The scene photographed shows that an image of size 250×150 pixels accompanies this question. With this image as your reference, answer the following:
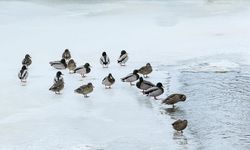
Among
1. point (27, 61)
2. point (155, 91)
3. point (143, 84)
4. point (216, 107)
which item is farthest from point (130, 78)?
point (27, 61)

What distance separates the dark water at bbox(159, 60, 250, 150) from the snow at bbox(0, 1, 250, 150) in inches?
10.5

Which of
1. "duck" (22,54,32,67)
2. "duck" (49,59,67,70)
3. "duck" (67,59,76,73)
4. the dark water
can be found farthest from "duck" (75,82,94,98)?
"duck" (22,54,32,67)

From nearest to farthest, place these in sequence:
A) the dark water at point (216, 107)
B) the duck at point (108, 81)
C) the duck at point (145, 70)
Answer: the dark water at point (216, 107)
the duck at point (108, 81)
the duck at point (145, 70)

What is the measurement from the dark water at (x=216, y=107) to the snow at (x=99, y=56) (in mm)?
266

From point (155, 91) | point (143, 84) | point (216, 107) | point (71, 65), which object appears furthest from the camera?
point (71, 65)

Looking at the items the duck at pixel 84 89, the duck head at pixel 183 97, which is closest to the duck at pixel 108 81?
the duck at pixel 84 89

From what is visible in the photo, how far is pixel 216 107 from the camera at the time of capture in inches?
433

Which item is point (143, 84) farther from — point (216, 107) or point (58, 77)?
point (58, 77)

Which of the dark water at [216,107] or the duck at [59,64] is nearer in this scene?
the dark water at [216,107]

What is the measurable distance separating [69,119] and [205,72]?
4479 mm

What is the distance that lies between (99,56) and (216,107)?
5224 millimetres

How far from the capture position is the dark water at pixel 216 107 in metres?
9.34

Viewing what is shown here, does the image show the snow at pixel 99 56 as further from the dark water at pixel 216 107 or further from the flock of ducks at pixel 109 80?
the dark water at pixel 216 107

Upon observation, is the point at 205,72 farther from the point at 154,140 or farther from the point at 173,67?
the point at 154,140
